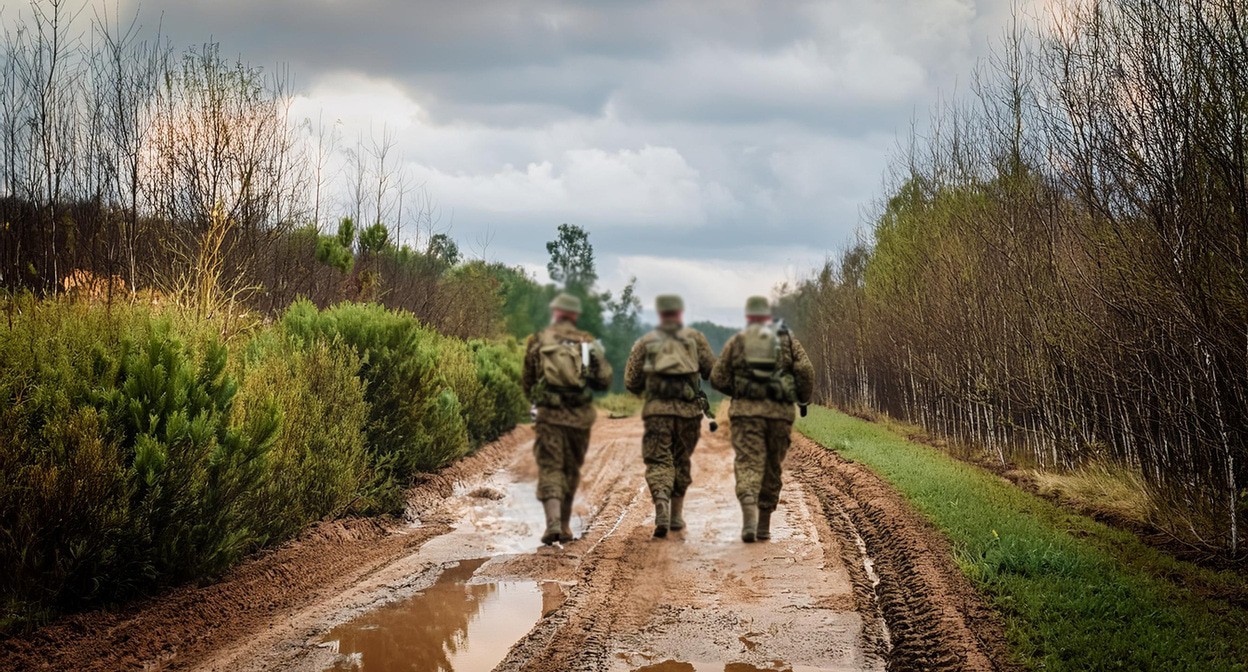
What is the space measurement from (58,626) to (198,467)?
1.72 m

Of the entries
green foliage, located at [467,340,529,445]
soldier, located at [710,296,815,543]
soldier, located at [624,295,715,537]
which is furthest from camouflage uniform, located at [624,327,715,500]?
green foliage, located at [467,340,529,445]

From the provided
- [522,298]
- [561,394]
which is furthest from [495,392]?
[561,394]

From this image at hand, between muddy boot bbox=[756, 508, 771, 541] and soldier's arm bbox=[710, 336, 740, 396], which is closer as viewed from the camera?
soldier's arm bbox=[710, 336, 740, 396]

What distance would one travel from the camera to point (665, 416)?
8.26m

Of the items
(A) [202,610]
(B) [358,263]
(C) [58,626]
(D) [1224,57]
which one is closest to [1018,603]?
(D) [1224,57]

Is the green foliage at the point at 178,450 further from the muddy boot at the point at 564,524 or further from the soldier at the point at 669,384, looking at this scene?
the soldier at the point at 669,384

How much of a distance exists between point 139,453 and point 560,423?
3677 mm

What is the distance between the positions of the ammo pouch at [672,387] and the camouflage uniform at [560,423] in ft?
1.77

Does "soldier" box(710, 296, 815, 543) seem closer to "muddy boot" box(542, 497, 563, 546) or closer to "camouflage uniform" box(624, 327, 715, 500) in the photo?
"camouflage uniform" box(624, 327, 715, 500)

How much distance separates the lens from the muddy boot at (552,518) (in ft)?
26.6

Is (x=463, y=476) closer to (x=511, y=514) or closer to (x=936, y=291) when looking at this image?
(x=511, y=514)

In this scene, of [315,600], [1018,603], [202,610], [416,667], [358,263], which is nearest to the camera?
[416,667]

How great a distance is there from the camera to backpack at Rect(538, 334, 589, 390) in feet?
25.2

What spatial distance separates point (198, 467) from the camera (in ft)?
29.7
